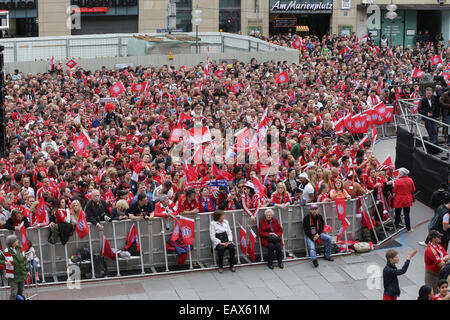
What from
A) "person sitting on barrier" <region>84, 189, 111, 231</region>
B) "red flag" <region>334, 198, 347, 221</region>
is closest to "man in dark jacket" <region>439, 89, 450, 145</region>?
"red flag" <region>334, 198, 347, 221</region>

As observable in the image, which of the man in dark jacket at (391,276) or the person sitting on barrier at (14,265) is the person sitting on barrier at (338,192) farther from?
the person sitting on barrier at (14,265)

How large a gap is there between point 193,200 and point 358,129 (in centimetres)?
921

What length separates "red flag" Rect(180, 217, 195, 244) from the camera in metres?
14.5

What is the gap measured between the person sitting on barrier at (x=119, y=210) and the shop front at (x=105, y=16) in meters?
38.2

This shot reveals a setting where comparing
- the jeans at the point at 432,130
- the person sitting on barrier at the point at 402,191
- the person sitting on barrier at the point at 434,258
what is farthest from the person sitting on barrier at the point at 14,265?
the jeans at the point at 432,130

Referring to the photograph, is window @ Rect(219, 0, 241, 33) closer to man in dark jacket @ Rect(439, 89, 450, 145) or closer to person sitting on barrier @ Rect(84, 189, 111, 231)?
man in dark jacket @ Rect(439, 89, 450, 145)

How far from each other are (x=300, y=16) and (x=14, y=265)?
149 feet

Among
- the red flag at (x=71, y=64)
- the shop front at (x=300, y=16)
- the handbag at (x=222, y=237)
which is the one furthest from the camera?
the shop front at (x=300, y=16)

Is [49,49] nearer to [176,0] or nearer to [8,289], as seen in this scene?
[176,0]

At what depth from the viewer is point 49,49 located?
36750 mm

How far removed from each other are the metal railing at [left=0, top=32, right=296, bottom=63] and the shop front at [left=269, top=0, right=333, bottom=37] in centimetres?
1328

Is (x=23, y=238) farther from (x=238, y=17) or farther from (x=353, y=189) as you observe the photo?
(x=238, y=17)

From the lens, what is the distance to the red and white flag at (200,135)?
63.3 ft

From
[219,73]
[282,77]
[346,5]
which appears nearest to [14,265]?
[282,77]
